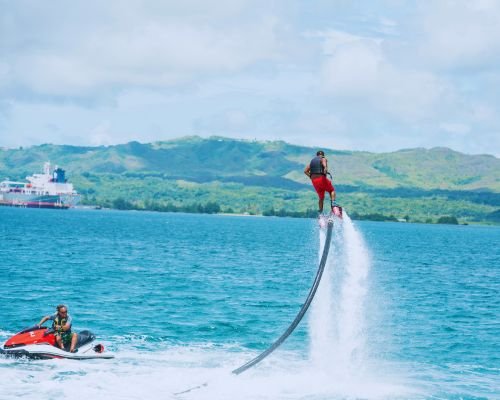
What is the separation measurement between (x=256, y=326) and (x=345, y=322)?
1088cm

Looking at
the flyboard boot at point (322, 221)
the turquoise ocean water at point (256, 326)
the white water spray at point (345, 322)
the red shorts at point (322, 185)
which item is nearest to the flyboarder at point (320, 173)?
the red shorts at point (322, 185)

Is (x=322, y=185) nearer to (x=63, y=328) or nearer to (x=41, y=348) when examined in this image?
(x=63, y=328)

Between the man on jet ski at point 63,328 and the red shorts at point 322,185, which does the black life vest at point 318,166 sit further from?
the man on jet ski at point 63,328

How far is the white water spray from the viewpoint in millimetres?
34312

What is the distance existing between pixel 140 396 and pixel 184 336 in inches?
556

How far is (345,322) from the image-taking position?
43.4 metres

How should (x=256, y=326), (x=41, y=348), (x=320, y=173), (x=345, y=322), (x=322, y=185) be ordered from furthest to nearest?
1. (x=256, y=326)
2. (x=345, y=322)
3. (x=41, y=348)
4. (x=322, y=185)
5. (x=320, y=173)

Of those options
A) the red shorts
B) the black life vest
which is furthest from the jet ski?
the black life vest

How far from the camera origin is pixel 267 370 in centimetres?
3934

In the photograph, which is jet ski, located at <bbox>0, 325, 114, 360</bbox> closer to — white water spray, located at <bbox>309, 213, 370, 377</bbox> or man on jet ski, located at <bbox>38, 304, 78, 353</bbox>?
man on jet ski, located at <bbox>38, 304, 78, 353</bbox>

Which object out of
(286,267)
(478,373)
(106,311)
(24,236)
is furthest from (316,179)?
(24,236)

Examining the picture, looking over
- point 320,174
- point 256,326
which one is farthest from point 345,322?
point 320,174

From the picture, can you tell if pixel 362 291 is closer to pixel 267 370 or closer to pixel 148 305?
pixel 267 370

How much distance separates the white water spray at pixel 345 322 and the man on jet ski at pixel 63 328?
1252cm
